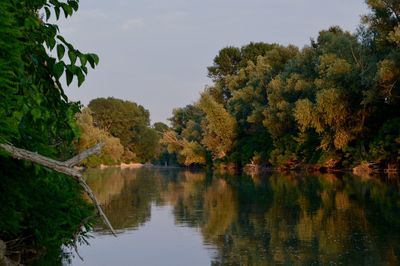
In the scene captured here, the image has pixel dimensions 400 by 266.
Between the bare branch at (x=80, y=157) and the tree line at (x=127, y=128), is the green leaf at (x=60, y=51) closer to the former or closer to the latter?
the bare branch at (x=80, y=157)

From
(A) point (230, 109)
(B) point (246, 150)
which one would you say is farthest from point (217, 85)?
(B) point (246, 150)

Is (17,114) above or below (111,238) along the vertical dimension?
above

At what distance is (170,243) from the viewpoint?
14727 millimetres

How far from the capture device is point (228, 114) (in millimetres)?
68375

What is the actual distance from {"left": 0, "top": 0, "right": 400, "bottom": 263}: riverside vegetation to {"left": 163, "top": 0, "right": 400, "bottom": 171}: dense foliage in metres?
0.10

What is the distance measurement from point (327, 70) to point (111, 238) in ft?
105

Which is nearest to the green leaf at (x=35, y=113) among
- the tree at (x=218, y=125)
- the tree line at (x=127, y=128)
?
the tree at (x=218, y=125)

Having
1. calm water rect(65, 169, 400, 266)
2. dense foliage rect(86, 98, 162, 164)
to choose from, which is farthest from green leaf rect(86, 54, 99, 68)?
dense foliage rect(86, 98, 162, 164)

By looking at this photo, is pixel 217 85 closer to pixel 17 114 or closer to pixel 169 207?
pixel 169 207

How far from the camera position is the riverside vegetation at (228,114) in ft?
16.3

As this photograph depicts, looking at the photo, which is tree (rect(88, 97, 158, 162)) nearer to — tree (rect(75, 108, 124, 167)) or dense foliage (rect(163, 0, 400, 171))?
tree (rect(75, 108, 124, 167))

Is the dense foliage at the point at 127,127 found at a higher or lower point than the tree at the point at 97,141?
higher

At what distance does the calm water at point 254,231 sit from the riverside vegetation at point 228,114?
1699 mm

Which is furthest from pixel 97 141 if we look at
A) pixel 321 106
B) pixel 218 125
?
pixel 321 106
